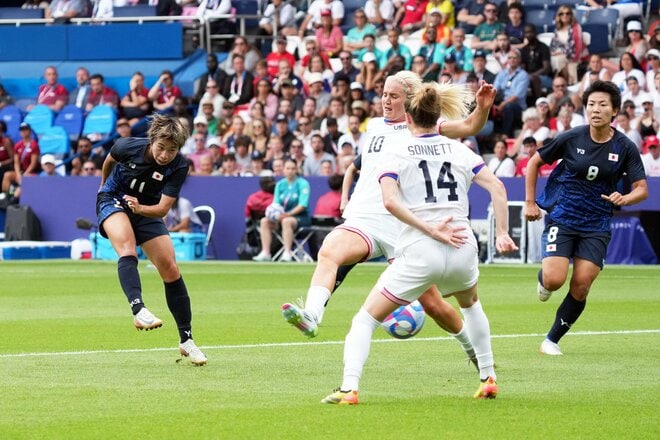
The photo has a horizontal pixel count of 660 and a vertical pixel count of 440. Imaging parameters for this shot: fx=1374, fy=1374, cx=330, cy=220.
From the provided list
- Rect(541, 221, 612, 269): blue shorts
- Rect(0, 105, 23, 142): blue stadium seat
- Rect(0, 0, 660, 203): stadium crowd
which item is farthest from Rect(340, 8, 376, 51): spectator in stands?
Rect(541, 221, 612, 269): blue shorts

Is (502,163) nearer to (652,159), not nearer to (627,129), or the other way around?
(627,129)

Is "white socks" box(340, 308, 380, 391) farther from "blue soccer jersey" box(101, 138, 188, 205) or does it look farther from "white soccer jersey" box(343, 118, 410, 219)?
"blue soccer jersey" box(101, 138, 188, 205)

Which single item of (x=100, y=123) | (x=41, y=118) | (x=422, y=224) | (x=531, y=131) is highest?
(x=422, y=224)

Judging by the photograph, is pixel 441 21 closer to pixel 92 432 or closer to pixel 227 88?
pixel 227 88

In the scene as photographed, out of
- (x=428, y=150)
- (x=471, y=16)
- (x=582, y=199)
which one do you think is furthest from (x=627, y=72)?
(x=428, y=150)

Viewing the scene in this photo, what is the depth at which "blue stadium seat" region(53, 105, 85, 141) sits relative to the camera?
102ft

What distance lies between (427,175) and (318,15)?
76.4 ft

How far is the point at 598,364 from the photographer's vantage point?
1036cm

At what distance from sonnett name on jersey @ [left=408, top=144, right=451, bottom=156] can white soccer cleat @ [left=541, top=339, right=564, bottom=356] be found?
11.1 feet

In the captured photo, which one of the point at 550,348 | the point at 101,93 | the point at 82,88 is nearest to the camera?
the point at 550,348

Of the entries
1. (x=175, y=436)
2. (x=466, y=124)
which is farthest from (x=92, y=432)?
(x=466, y=124)

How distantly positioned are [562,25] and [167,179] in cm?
1692

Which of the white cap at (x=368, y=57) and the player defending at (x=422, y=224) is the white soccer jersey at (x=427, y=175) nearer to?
the player defending at (x=422, y=224)

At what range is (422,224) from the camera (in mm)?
7914
